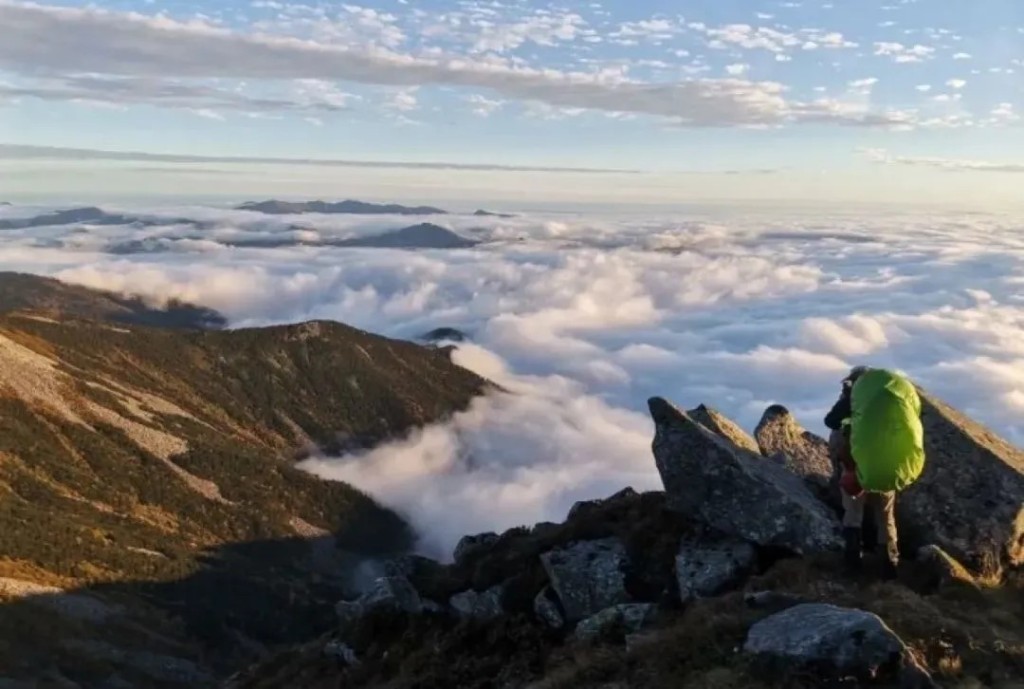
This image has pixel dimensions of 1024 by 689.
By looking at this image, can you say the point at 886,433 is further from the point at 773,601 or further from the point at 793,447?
the point at 793,447

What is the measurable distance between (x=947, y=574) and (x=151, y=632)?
182 meters

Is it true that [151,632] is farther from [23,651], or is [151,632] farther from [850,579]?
[850,579]

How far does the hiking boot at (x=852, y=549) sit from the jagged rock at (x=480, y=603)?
34.3 ft

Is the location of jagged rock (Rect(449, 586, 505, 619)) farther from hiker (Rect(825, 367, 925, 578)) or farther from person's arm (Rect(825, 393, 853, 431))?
person's arm (Rect(825, 393, 853, 431))

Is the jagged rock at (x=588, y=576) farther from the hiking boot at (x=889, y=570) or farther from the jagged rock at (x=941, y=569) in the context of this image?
the jagged rock at (x=941, y=569)

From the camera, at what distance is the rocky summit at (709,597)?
1499 centimetres

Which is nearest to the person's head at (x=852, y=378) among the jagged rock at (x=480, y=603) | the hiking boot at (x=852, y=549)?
the hiking boot at (x=852, y=549)

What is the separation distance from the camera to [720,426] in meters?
28.3

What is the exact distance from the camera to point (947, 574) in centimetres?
1900

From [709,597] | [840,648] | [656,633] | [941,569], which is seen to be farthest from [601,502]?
[840,648]

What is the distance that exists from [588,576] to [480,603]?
447 cm

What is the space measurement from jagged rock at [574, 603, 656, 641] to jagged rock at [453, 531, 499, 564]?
516 inches

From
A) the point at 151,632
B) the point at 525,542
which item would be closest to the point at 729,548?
the point at 525,542

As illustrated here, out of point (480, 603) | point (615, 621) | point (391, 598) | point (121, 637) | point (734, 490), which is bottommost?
point (121, 637)
